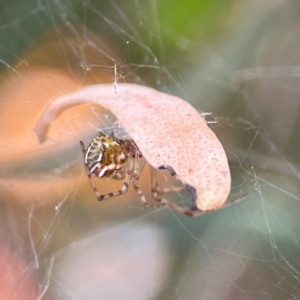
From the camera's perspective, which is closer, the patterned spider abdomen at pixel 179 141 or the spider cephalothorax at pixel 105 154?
the patterned spider abdomen at pixel 179 141

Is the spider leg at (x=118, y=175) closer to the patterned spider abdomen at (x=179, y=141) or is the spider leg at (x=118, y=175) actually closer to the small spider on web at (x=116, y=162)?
the small spider on web at (x=116, y=162)

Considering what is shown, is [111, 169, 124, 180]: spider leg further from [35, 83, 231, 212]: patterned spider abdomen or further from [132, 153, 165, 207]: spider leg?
[35, 83, 231, 212]: patterned spider abdomen

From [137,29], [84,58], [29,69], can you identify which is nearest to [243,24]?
[137,29]

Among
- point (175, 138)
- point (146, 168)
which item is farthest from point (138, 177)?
point (175, 138)

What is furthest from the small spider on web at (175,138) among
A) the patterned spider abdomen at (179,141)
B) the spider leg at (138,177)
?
the spider leg at (138,177)

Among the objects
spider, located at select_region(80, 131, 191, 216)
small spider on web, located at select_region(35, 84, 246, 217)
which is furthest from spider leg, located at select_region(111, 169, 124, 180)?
small spider on web, located at select_region(35, 84, 246, 217)
